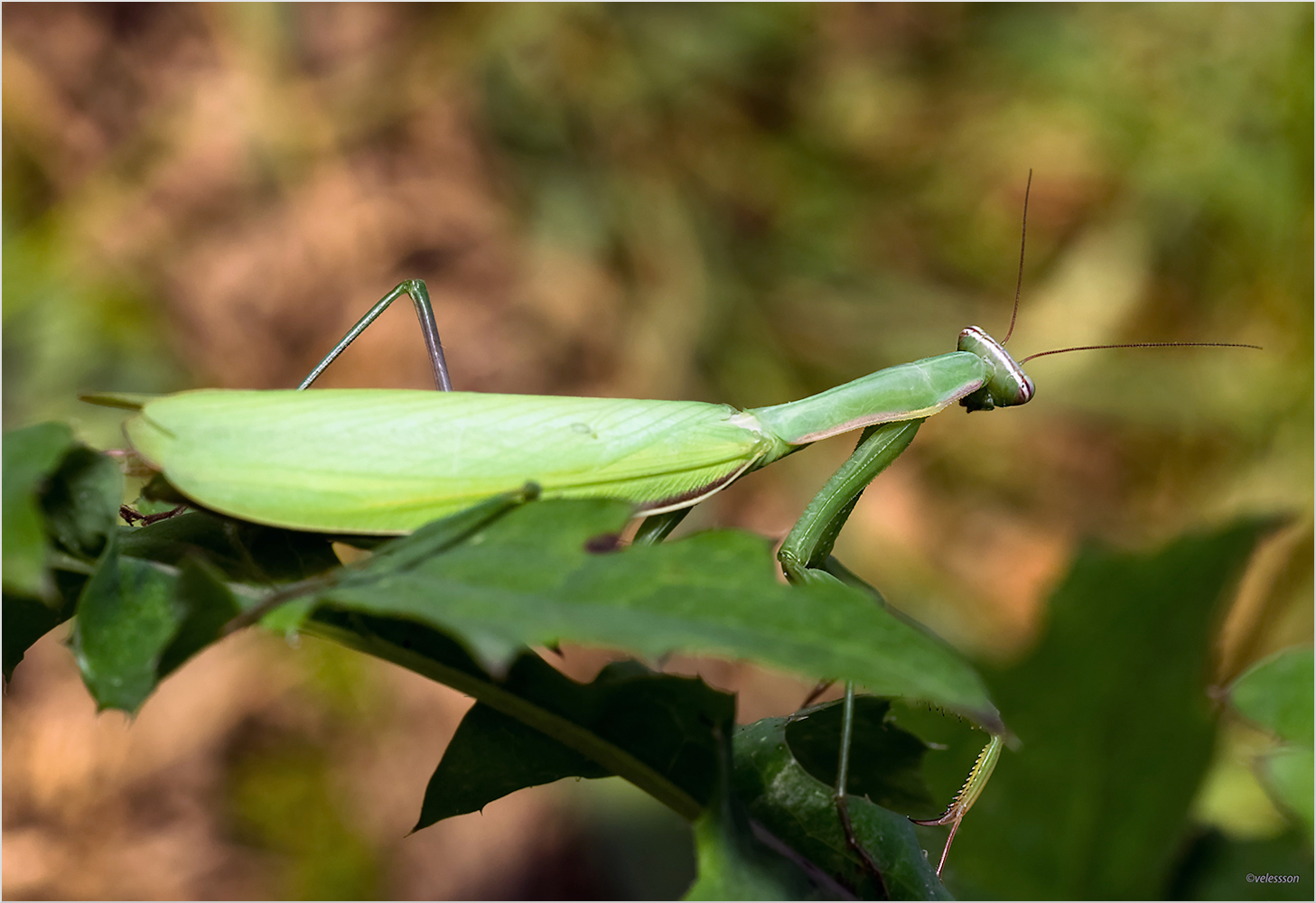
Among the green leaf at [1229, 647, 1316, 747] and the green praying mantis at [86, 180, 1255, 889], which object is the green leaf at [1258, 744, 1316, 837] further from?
the green praying mantis at [86, 180, 1255, 889]

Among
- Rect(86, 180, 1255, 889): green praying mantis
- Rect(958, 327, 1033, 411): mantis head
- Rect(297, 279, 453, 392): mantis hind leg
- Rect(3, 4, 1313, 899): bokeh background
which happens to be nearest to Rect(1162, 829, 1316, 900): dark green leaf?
Rect(86, 180, 1255, 889): green praying mantis

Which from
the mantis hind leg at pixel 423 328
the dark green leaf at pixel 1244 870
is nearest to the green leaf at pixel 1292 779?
the dark green leaf at pixel 1244 870

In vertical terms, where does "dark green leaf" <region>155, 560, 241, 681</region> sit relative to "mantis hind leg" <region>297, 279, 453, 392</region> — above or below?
above

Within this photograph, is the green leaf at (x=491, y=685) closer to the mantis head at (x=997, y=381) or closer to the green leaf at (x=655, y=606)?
the green leaf at (x=655, y=606)

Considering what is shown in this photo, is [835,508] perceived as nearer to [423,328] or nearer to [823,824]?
[823,824]

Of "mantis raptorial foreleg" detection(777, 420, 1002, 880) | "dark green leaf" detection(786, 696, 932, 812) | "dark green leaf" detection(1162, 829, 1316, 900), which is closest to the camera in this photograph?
"dark green leaf" detection(786, 696, 932, 812)

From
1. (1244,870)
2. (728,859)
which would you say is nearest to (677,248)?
(1244,870)
